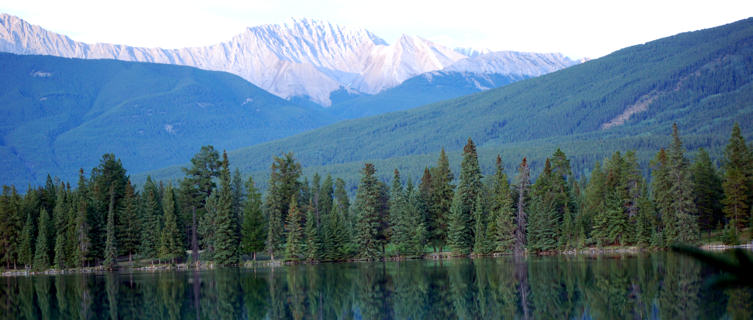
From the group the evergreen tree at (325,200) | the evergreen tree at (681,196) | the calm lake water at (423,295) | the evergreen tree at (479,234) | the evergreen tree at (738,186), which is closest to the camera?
the calm lake water at (423,295)

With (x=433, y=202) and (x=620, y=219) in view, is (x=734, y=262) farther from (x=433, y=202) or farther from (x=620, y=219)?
(x=433, y=202)

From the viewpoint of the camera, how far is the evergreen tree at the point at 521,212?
286 feet

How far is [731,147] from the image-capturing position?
82562 millimetres

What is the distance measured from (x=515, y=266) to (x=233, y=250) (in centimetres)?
4019

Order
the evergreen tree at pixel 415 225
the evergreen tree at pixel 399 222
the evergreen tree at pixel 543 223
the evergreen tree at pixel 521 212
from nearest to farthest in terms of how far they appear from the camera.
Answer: the evergreen tree at pixel 543 223 → the evergreen tree at pixel 521 212 → the evergreen tree at pixel 415 225 → the evergreen tree at pixel 399 222

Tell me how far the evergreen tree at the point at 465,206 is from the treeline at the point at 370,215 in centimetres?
17

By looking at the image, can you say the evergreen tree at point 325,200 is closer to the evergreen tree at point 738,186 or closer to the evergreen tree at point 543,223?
the evergreen tree at point 543,223

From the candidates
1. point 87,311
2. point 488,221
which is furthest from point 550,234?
point 87,311

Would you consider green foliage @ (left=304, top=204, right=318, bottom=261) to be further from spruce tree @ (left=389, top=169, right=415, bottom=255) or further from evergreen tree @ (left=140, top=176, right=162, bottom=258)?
evergreen tree @ (left=140, top=176, right=162, bottom=258)

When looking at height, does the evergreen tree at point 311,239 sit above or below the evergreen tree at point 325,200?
below

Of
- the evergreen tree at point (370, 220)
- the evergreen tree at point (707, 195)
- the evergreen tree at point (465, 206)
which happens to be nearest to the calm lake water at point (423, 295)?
the evergreen tree at point (707, 195)

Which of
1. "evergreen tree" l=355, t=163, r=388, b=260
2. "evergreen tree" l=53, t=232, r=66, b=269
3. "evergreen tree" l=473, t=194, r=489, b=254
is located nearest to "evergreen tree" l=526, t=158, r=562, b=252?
"evergreen tree" l=473, t=194, r=489, b=254

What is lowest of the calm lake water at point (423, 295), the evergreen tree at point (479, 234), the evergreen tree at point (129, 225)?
the calm lake water at point (423, 295)

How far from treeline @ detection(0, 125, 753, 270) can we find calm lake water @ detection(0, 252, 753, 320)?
18676mm
